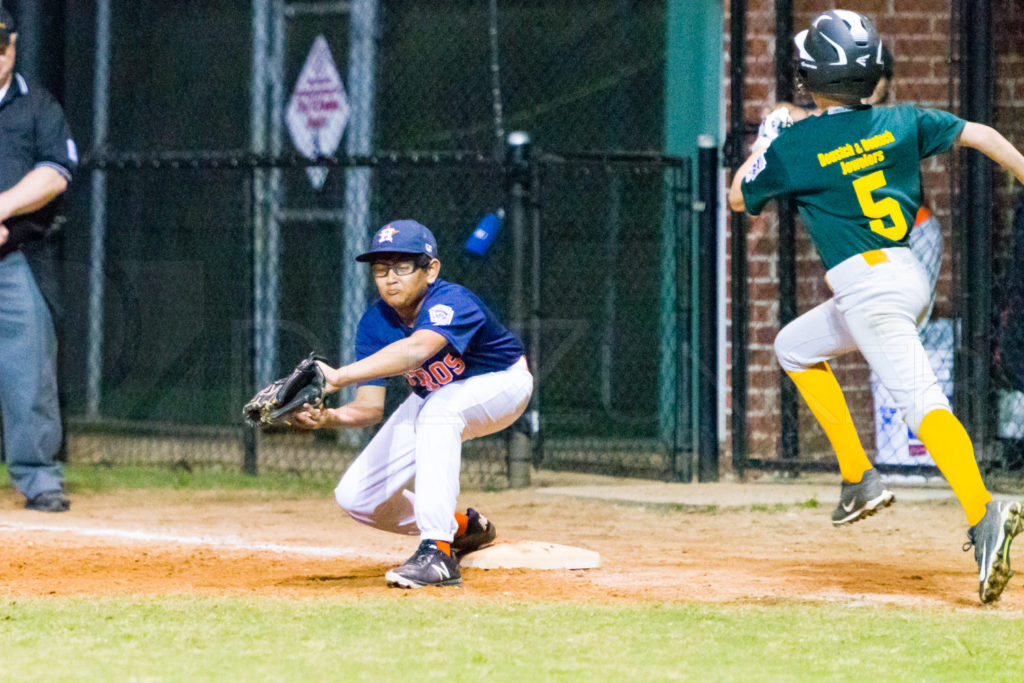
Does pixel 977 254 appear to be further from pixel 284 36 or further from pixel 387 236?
pixel 284 36

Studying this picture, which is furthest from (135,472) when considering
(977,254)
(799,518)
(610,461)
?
(977,254)

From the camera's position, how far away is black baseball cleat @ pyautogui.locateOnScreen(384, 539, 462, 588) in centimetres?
562

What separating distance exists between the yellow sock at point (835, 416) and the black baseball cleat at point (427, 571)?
62.4 inches

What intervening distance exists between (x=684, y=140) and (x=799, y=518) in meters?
4.39

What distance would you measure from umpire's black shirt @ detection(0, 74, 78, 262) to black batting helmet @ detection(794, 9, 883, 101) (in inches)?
170

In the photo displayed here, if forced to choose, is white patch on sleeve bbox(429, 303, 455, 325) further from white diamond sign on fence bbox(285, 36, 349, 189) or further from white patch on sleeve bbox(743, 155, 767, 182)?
white diamond sign on fence bbox(285, 36, 349, 189)

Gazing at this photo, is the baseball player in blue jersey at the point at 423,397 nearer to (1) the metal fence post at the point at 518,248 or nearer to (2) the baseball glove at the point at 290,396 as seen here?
(2) the baseball glove at the point at 290,396

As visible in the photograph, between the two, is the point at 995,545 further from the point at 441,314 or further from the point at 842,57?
the point at 441,314

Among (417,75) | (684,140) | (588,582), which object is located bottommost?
(588,582)

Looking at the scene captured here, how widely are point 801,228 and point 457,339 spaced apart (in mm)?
4279

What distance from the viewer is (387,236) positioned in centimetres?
572

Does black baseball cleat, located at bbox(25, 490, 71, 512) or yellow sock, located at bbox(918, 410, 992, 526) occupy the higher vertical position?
yellow sock, located at bbox(918, 410, 992, 526)

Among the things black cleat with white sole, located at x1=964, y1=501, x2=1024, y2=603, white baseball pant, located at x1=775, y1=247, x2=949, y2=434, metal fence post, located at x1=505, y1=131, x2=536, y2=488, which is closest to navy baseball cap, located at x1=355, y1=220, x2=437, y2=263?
white baseball pant, located at x1=775, y1=247, x2=949, y2=434

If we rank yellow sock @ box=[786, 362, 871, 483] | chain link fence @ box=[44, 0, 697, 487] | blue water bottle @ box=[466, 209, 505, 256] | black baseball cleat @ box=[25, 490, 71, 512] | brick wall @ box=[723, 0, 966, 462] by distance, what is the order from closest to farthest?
yellow sock @ box=[786, 362, 871, 483] → blue water bottle @ box=[466, 209, 505, 256] → black baseball cleat @ box=[25, 490, 71, 512] → brick wall @ box=[723, 0, 966, 462] → chain link fence @ box=[44, 0, 697, 487]
